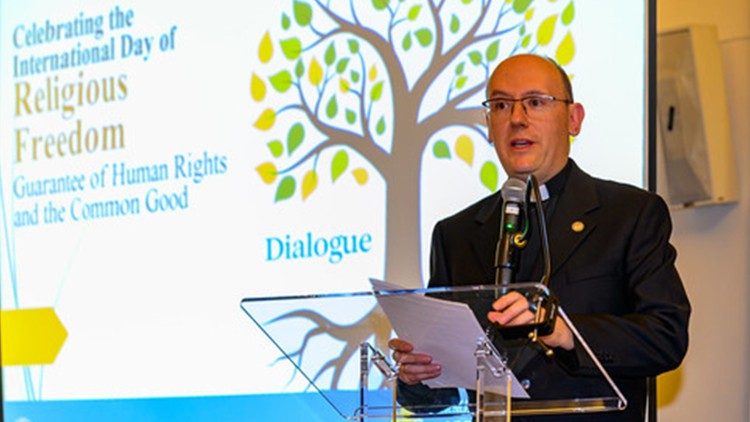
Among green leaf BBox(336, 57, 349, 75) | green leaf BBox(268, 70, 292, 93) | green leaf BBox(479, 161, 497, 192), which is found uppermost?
green leaf BBox(336, 57, 349, 75)

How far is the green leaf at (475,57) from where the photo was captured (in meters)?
4.52

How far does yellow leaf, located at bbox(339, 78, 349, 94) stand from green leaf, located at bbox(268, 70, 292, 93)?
202 millimetres

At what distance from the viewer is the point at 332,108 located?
473cm

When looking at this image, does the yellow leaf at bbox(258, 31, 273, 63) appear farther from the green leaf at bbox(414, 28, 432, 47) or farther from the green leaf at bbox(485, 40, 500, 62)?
the green leaf at bbox(485, 40, 500, 62)

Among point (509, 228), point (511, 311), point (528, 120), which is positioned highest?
point (528, 120)

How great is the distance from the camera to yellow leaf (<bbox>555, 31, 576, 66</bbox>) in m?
4.42

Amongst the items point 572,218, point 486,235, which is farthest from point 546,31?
point 572,218

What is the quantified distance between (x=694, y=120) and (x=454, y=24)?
921 millimetres

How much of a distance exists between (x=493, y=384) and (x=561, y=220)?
0.63 metres

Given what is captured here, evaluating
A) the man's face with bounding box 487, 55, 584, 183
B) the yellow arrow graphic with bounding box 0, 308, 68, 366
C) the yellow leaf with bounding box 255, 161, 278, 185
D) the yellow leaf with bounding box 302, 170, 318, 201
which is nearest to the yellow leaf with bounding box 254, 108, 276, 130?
the yellow leaf with bounding box 255, 161, 278, 185

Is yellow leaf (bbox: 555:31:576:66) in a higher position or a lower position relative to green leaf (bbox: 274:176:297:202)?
Answer: higher

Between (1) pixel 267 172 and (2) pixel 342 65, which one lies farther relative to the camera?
(1) pixel 267 172

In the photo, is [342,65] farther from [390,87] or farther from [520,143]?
[520,143]

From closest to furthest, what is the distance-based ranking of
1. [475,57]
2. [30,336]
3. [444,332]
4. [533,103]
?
[444,332] < [533,103] < [475,57] < [30,336]
